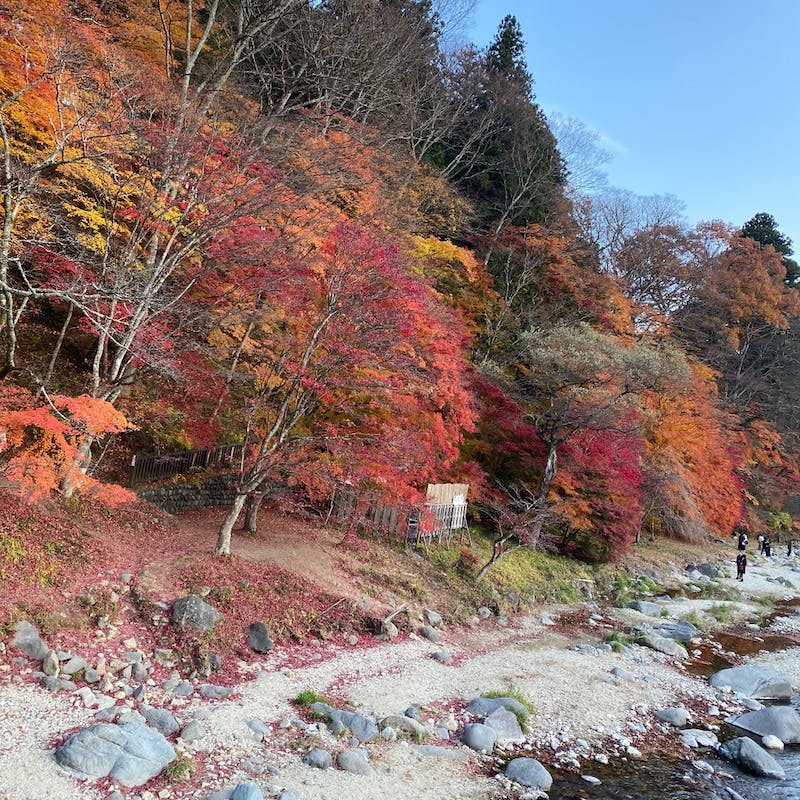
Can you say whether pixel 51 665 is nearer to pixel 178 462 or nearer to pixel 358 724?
pixel 358 724

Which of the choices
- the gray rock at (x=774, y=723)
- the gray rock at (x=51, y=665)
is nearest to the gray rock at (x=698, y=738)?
the gray rock at (x=774, y=723)

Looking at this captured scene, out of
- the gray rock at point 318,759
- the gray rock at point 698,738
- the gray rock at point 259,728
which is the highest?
the gray rock at point 698,738

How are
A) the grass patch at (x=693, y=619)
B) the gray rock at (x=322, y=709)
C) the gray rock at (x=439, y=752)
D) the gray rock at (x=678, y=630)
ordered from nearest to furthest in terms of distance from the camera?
the gray rock at (x=439, y=752) < the gray rock at (x=322, y=709) < the gray rock at (x=678, y=630) < the grass patch at (x=693, y=619)

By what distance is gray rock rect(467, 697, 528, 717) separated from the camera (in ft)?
28.5

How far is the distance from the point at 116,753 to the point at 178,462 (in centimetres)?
976

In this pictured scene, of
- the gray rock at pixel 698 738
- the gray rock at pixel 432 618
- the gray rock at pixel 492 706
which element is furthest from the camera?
the gray rock at pixel 432 618

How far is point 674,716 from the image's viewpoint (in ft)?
31.4

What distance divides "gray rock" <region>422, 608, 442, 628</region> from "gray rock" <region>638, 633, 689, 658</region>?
5036 mm

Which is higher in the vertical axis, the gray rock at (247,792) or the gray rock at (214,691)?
the gray rock at (247,792)

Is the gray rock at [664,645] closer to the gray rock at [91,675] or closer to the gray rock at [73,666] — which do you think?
the gray rock at [91,675]

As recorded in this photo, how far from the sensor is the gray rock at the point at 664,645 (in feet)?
43.2

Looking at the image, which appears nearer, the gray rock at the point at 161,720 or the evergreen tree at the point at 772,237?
the gray rock at the point at 161,720

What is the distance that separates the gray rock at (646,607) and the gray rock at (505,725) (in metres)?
9.68

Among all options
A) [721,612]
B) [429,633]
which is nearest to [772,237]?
[721,612]
